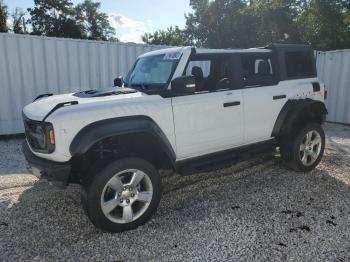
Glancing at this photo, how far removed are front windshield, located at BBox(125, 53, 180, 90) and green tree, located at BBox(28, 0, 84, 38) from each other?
4392 centimetres

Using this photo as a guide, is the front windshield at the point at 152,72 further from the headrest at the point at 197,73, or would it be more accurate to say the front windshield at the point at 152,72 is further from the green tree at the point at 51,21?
the green tree at the point at 51,21

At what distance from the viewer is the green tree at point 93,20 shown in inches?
2084

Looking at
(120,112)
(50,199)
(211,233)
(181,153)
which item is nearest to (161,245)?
(211,233)

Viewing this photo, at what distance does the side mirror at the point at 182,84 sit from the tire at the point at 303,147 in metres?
2.26

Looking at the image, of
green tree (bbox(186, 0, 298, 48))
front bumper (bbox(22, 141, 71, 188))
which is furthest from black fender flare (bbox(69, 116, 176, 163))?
green tree (bbox(186, 0, 298, 48))

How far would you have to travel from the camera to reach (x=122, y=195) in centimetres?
365

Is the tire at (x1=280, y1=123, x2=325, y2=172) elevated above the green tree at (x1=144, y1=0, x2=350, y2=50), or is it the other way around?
the green tree at (x1=144, y1=0, x2=350, y2=50)

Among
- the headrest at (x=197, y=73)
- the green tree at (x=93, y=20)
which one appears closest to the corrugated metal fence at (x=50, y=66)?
the headrest at (x=197, y=73)

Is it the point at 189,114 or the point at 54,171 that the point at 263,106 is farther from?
the point at 54,171

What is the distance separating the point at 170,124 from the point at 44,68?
5871mm

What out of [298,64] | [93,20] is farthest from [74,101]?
[93,20]

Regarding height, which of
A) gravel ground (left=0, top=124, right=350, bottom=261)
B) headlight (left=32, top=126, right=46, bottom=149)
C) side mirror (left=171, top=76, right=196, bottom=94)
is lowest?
gravel ground (left=0, top=124, right=350, bottom=261)

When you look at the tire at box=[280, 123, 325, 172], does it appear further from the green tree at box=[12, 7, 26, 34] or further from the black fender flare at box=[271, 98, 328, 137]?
the green tree at box=[12, 7, 26, 34]

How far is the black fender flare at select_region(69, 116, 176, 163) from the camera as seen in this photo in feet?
11.0
